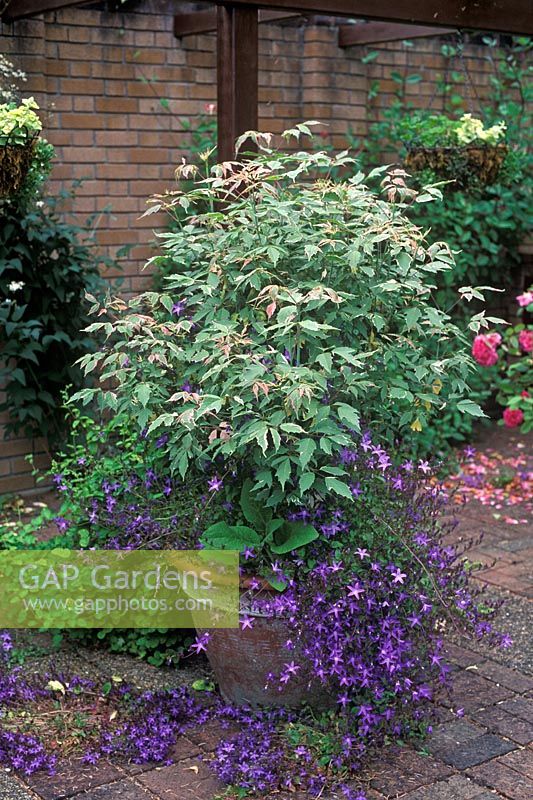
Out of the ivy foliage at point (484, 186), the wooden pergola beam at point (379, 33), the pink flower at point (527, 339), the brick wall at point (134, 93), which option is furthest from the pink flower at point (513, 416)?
the wooden pergola beam at point (379, 33)

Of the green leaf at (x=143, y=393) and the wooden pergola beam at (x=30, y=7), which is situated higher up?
the wooden pergola beam at (x=30, y=7)

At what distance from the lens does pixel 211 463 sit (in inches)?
116

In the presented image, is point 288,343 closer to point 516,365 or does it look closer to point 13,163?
point 13,163

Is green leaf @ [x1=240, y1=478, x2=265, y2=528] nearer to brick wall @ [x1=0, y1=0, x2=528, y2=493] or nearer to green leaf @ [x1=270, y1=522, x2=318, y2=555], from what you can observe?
green leaf @ [x1=270, y1=522, x2=318, y2=555]

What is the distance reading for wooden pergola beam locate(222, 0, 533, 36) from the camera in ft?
12.3

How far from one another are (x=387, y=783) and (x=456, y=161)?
2.95m

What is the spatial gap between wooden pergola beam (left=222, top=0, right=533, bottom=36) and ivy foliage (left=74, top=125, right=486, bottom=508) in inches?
38.1

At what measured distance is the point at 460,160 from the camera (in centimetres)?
466

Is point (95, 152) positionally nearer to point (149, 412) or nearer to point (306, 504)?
point (149, 412)

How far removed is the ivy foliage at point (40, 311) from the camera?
14.5 ft

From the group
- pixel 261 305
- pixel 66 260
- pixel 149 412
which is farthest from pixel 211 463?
pixel 66 260

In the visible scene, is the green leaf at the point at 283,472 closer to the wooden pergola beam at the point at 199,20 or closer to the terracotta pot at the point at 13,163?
the terracotta pot at the point at 13,163

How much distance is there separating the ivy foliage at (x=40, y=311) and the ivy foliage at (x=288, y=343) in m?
1.47

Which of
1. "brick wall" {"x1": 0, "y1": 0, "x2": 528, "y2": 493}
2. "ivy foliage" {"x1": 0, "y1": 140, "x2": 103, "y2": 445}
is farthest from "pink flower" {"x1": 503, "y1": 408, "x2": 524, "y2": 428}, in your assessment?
"ivy foliage" {"x1": 0, "y1": 140, "x2": 103, "y2": 445}
